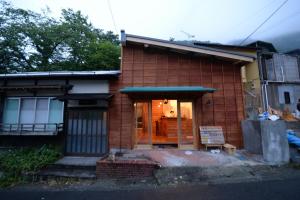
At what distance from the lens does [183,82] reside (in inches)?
335

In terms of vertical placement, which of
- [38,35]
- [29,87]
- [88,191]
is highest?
[38,35]

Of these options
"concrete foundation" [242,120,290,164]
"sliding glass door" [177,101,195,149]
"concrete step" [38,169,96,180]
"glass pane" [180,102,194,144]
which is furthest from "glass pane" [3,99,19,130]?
"concrete foundation" [242,120,290,164]

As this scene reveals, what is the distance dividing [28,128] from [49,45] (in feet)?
42.6

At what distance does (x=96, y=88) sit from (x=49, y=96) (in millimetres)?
2369

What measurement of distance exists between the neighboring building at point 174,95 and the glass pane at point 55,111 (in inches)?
98.5

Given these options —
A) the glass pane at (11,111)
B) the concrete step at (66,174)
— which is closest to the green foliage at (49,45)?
the glass pane at (11,111)

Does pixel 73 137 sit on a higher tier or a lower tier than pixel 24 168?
higher

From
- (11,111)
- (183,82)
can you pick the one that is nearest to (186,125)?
(183,82)

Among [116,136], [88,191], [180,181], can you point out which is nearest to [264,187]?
[180,181]

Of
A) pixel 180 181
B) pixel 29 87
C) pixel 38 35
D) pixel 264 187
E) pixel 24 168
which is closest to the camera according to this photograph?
pixel 264 187

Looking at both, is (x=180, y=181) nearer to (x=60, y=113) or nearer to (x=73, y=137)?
(x=73, y=137)

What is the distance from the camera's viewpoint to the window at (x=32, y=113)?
26.8ft

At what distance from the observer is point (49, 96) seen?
8.41 m

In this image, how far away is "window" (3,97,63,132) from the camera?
817 centimetres
